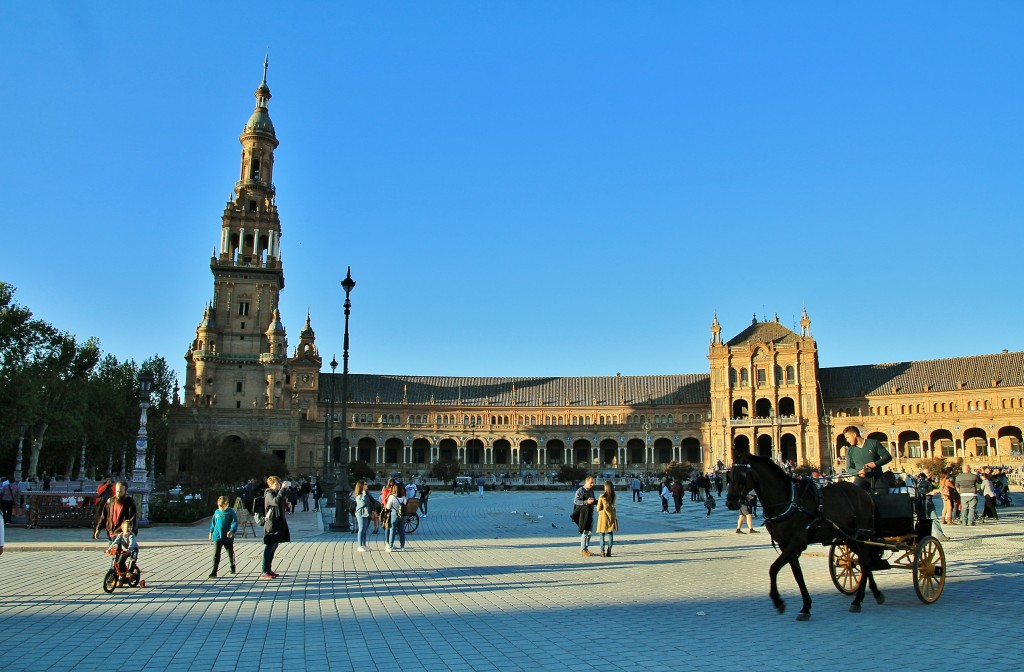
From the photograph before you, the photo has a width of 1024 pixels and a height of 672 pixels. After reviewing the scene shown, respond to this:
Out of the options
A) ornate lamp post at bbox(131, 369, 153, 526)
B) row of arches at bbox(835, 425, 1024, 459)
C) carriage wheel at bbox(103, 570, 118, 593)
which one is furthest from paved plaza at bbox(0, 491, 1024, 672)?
row of arches at bbox(835, 425, 1024, 459)

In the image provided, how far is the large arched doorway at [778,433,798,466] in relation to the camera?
9462 cm

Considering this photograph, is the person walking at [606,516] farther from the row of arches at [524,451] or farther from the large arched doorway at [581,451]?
the large arched doorway at [581,451]

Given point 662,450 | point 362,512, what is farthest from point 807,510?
point 662,450

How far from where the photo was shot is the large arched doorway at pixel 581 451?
356 ft

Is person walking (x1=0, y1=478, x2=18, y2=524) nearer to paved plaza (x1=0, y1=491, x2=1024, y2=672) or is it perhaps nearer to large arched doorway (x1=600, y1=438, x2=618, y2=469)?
paved plaza (x1=0, y1=491, x2=1024, y2=672)

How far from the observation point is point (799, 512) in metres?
10.6

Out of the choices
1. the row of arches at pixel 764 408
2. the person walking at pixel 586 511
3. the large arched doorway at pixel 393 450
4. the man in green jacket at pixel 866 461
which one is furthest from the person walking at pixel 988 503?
the large arched doorway at pixel 393 450

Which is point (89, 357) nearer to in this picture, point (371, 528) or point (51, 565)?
point (371, 528)

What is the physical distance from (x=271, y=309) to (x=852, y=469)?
89027mm

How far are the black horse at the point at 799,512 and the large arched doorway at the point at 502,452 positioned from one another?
327 ft

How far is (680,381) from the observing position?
11100 centimetres

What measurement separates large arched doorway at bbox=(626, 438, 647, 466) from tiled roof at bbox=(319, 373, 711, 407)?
5419 millimetres

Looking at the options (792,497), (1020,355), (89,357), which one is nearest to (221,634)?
(792,497)

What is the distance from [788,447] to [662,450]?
705 inches
